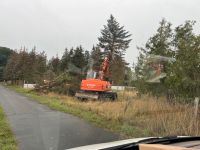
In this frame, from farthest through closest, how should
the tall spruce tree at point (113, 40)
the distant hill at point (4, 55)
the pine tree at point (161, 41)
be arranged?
the distant hill at point (4, 55) < the tall spruce tree at point (113, 40) < the pine tree at point (161, 41)

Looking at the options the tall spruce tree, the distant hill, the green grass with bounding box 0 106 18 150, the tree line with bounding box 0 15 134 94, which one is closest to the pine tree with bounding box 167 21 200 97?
the green grass with bounding box 0 106 18 150

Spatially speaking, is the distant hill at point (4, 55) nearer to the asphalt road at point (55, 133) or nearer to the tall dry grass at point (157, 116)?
the tall dry grass at point (157, 116)

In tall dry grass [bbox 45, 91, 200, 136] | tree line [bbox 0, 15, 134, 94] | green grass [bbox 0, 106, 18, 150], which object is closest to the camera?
green grass [bbox 0, 106, 18, 150]

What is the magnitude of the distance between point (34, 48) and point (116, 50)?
16.8m

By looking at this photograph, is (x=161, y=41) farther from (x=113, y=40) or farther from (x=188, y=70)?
(x=113, y=40)

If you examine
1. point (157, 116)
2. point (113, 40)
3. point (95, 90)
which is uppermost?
point (113, 40)

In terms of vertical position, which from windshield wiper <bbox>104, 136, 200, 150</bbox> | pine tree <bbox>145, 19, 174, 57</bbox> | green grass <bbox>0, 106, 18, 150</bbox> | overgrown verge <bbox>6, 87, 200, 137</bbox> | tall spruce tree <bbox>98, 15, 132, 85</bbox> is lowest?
green grass <bbox>0, 106, 18, 150</bbox>

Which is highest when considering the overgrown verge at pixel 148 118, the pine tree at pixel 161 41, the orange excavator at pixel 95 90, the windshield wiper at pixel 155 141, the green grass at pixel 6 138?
the pine tree at pixel 161 41

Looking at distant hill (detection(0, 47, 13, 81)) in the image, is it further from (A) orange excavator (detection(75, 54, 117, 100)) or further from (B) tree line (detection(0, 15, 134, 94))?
(A) orange excavator (detection(75, 54, 117, 100))

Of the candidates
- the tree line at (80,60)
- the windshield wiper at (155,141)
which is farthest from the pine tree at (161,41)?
the tree line at (80,60)

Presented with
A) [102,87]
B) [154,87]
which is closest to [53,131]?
[154,87]

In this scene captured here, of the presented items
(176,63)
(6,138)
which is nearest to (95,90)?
(176,63)

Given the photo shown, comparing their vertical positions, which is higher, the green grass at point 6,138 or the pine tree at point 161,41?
Answer: the pine tree at point 161,41

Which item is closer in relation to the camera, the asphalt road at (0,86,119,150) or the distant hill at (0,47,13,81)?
the asphalt road at (0,86,119,150)
